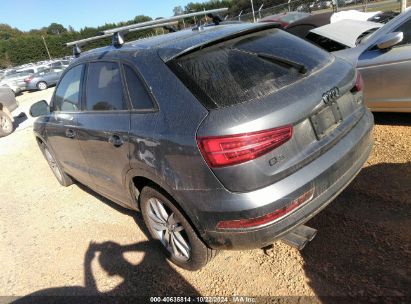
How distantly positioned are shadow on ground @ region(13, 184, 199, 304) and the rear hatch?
1272 millimetres

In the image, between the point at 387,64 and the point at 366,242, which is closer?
the point at 366,242

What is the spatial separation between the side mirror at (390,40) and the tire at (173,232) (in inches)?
131

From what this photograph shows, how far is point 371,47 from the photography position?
4609 mm

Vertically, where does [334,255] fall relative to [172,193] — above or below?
below

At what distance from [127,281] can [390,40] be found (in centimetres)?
398

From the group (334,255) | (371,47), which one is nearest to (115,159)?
(334,255)

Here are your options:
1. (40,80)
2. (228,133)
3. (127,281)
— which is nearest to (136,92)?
(228,133)

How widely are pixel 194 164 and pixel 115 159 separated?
1.14m

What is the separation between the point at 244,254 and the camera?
3.10 m

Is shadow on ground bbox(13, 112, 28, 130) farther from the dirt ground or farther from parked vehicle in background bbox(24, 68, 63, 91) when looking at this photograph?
the dirt ground

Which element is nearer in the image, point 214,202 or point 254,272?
A: point 214,202

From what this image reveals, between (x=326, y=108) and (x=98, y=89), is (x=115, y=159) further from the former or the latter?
(x=326, y=108)

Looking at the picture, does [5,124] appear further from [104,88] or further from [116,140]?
[116,140]

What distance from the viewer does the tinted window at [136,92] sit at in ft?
8.95
